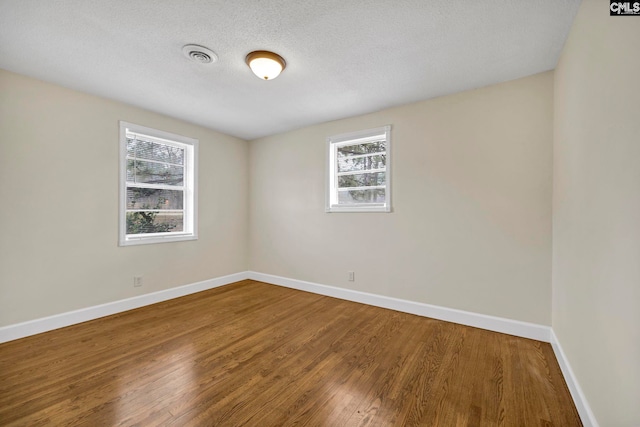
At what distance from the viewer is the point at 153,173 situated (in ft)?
11.8

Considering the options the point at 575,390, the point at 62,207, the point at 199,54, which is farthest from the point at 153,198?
the point at 575,390

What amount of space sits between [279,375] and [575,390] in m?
1.99

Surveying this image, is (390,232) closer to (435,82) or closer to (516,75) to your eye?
(435,82)

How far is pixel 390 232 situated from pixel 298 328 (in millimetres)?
1646

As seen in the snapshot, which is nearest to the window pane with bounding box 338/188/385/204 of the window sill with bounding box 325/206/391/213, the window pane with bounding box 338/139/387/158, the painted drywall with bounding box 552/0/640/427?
the window sill with bounding box 325/206/391/213

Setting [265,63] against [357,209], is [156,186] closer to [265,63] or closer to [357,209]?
[265,63]

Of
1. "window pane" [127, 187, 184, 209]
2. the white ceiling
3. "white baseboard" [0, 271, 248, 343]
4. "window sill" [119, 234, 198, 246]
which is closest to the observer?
the white ceiling

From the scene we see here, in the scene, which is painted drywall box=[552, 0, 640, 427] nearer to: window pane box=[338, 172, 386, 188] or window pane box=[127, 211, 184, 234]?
window pane box=[338, 172, 386, 188]

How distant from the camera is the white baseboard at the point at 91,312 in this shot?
2486 mm

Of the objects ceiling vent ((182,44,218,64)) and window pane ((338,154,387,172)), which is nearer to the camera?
ceiling vent ((182,44,218,64))

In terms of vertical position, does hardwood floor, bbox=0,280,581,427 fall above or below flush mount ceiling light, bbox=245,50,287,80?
below

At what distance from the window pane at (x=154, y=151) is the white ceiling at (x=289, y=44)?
639 millimetres

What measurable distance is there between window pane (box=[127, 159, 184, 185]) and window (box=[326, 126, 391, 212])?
92.6 inches

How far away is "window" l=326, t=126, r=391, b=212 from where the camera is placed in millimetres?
3451
